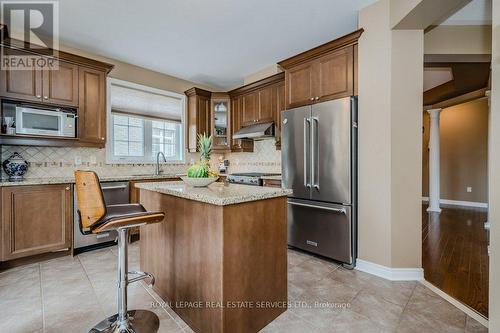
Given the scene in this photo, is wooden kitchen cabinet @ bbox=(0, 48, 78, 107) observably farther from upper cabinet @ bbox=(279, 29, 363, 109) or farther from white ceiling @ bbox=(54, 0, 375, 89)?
upper cabinet @ bbox=(279, 29, 363, 109)

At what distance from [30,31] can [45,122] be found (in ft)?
3.92

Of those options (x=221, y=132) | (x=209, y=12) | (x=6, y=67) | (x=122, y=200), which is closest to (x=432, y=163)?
(x=221, y=132)

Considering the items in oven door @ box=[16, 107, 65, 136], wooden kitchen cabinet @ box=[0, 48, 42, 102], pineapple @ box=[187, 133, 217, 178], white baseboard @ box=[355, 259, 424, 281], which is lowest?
white baseboard @ box=[355, 259, 424, 281]

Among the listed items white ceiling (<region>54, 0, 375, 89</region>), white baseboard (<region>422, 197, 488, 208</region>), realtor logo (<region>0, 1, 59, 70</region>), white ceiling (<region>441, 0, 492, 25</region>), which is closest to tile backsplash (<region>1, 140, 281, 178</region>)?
realtor logo (<region>0, 1, 59, 70</region>)

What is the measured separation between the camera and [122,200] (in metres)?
3.44

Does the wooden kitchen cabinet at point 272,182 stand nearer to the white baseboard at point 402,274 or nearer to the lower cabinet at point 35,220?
the white baseboard at point 402,274

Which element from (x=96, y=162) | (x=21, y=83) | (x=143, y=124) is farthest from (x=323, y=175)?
(x=21, y=83)

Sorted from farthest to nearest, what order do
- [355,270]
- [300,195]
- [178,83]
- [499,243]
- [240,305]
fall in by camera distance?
1. [178,83]
2. [300,195]
3. [355,270]
4. [240,305]
5. [499,243]

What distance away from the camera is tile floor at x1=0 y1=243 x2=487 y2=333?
176cm

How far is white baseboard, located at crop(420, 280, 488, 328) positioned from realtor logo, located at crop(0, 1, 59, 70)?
471cm

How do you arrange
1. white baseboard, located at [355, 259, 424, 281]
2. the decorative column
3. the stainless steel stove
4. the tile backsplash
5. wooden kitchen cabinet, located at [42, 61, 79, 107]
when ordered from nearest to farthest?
white baseboard, located at [355, 259, 424, 281]
wooden kitchen cabinet, located at [42, 61, 79, 107]
the tile backsplash
the stainless steel stove
the decorative column

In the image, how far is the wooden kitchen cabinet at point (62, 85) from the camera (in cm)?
309

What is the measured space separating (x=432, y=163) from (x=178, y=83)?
20.6 feet

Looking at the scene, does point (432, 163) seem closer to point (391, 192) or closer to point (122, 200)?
point (391, 192)
